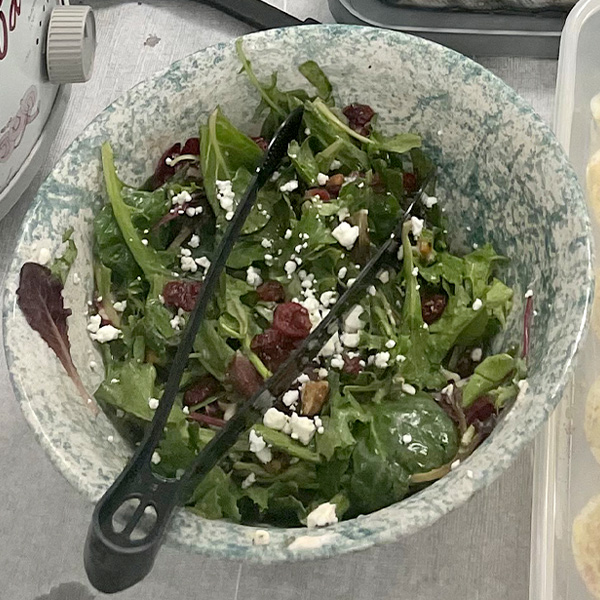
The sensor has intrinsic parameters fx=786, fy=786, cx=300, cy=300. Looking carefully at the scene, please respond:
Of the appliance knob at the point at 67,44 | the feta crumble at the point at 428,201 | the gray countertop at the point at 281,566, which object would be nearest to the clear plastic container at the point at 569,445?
the gray countertop at the point at 281,566

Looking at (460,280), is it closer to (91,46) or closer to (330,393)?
(330,393)

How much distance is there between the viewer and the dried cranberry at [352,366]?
0.46 meters

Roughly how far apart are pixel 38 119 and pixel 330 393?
0.33 m

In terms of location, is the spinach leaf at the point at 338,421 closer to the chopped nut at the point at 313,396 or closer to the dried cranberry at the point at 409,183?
the chopped nut at the point at 313,396

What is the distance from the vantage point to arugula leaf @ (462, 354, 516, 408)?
A: 17.5 inches

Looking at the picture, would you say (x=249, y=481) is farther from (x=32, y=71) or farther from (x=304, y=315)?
(x=32, y=71)

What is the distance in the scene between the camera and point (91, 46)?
2.03ft

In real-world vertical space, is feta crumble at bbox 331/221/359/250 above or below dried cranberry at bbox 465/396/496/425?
above

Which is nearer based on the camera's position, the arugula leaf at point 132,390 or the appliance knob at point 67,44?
the arugula leaf at point 132,390

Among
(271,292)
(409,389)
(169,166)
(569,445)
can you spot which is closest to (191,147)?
(169,166)

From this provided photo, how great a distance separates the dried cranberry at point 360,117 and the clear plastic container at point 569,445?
16 cm

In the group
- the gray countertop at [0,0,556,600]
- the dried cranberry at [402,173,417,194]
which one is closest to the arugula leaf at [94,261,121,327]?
the gray countertop at [0,0,556,600]

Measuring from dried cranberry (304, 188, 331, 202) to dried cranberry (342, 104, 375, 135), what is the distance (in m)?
0.06

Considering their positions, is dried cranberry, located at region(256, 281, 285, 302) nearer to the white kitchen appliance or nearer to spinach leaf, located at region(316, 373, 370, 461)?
spinach leaf, located at region(316, 373, 370, 461)
